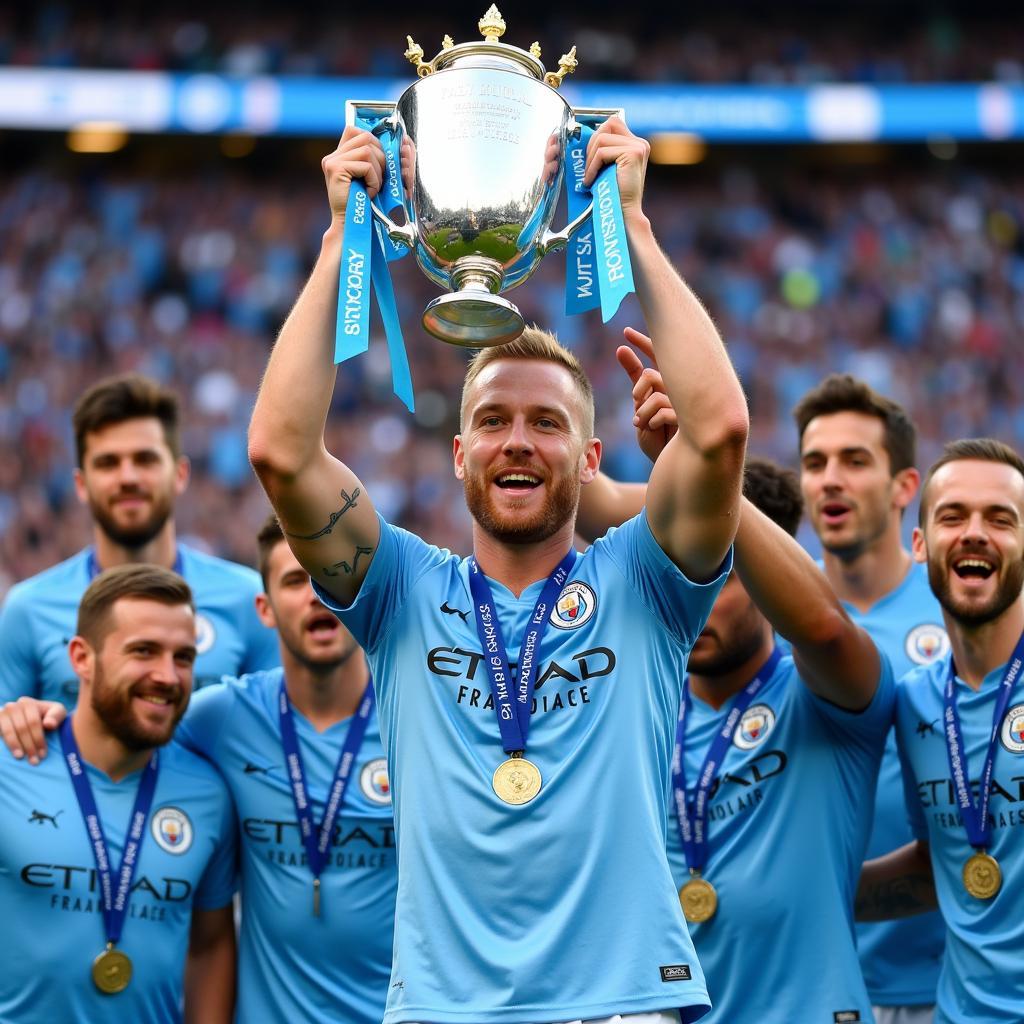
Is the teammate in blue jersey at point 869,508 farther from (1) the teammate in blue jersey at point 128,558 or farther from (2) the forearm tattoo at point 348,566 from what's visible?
(2) the forearm tattoo at point 348,566

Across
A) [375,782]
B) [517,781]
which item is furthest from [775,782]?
[517,781]

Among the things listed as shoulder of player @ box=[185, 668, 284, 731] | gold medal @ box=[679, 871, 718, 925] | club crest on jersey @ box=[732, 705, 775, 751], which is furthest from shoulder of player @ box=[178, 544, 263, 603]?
gold medal @ box=[679, 871, 718, 925]

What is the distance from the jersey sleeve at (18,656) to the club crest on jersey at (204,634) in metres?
0.50

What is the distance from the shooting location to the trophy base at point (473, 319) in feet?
8.77

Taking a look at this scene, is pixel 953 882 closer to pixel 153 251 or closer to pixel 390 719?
pixel 390 719

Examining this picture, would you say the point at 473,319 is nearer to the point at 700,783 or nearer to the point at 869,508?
the point at 700,783

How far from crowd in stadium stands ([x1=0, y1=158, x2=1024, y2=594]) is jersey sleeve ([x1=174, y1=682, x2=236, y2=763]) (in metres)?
9.15

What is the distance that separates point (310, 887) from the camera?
382cm

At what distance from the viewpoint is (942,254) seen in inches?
726

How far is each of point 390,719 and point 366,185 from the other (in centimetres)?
104

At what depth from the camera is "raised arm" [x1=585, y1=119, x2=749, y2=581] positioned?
8.93 feet

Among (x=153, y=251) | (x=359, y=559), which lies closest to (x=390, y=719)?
(x=359, y=559)

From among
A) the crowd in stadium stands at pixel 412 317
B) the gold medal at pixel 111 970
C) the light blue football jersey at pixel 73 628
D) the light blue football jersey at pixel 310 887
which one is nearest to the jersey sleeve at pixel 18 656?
the light blue football jersey at pixel 73 628

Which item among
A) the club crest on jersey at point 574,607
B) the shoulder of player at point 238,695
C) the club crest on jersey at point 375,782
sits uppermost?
the club crest on jersey at point 574,607
